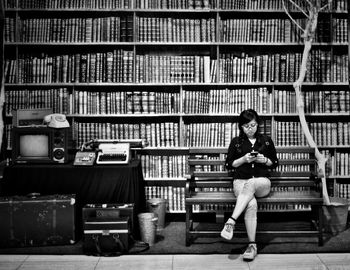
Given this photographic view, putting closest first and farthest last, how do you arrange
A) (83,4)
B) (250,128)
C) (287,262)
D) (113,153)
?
(287,262) → (250,128) → (113,153) → (83,4)

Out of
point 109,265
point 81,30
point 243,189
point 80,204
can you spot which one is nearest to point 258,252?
point 243,189

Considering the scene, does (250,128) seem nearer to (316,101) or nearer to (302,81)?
(302,81)

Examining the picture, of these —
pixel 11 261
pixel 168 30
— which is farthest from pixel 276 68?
pixel 11 261

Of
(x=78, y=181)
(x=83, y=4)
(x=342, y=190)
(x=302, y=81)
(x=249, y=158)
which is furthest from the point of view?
(x=342, y=190)

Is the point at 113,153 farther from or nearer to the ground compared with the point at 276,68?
nearer to the ground

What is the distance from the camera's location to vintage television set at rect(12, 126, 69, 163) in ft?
13.1

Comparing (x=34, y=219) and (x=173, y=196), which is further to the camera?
(x=173, y=196)

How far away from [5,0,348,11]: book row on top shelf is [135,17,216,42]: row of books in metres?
0.12

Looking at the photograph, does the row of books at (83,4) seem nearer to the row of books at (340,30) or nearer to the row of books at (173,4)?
the row of books at (173,4)

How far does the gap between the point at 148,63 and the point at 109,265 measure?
2032 millimetres

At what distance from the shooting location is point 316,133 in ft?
15.0

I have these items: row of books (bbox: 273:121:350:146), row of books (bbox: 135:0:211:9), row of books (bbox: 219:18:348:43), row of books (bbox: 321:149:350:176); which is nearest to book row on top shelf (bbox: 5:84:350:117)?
row of books (bbox: 273:121:350:146)

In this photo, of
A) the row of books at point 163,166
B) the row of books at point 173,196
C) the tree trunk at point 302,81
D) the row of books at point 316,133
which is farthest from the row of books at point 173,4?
the row of books at point 173,196

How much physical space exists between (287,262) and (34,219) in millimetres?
2000
